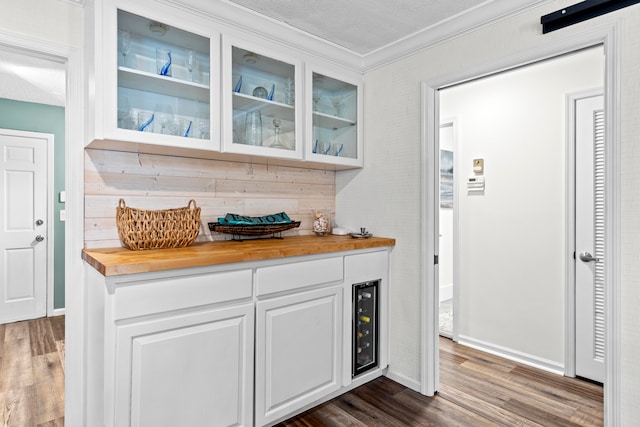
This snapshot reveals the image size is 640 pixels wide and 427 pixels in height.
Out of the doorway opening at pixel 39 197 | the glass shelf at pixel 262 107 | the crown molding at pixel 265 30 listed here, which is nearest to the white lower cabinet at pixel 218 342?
the glass shelf at pixel 262 107

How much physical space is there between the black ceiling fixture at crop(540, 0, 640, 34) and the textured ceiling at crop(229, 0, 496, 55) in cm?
27

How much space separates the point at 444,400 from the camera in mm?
2301

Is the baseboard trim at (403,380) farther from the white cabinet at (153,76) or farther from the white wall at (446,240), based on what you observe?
the white wall at (446,240)

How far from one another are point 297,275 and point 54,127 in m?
3.72

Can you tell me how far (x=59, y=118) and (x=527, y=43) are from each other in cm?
455

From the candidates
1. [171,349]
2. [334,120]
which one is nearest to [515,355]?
[334,120]

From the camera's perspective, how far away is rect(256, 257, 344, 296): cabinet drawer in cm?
189

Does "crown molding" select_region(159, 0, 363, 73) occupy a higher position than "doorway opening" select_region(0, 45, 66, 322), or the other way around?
"crown molding" select_region(159, 0, 363, 73)

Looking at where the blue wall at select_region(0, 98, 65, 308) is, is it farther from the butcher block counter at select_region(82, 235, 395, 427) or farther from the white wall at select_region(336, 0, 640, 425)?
the white wall at select_region(336, 0, 640, 425)

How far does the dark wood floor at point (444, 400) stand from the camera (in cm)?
208

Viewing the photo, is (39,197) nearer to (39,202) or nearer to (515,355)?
(39,202)

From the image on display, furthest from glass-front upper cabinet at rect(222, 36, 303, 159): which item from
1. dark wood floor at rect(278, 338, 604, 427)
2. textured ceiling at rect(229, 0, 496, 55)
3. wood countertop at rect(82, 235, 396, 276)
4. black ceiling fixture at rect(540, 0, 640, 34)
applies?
dark wood floor at rect(278, 338, 604, 427)

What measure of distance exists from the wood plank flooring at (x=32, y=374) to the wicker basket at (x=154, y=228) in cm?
118

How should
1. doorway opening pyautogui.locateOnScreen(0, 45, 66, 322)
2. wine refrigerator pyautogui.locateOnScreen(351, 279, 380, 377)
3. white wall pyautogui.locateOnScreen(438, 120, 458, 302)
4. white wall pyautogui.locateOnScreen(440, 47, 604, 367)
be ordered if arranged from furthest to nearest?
white wall pyautogui.locateOnScreen(438, 120, 458, 302), doorway opening pyautogui.locateOnScreen(0, 45, 66, 322), white wall pyautogui.locateOnScreen(440, 47, 604, 367), wine refrigerator pyautogui.locateOnScreen(351, 279, 380, 377)
